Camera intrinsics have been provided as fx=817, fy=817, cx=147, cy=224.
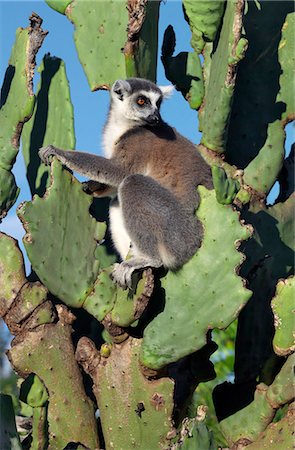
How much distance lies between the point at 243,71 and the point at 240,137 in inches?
17.0

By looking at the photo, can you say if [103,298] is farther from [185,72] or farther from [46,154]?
[185,72]

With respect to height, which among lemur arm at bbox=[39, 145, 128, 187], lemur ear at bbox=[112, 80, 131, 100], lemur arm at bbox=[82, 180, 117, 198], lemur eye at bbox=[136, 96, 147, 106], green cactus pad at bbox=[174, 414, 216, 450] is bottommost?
green cactus pad at bbox=[174, 414, 216, 450]

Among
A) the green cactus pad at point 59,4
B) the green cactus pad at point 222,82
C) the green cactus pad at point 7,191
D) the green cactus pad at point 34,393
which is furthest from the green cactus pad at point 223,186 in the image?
the green cactus pad at point 59,4

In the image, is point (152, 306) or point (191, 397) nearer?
point (152, 306)

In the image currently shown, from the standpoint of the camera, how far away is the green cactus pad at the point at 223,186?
3.84 metres

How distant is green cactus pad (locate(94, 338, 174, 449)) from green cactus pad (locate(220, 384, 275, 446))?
2.01ft

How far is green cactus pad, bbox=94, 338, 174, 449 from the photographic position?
4328 mm

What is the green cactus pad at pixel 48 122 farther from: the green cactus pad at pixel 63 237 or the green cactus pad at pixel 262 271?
the green cactus pad at pixel 262 271

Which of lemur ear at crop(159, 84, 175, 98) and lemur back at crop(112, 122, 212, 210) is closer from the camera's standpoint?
lemur back at crop(112, 122, 212, 210)

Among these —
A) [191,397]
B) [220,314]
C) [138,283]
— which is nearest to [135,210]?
[138,283]

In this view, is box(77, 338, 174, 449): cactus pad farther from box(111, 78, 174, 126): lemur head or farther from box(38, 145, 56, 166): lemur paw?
box(111, 78, 174, 126): lemur head

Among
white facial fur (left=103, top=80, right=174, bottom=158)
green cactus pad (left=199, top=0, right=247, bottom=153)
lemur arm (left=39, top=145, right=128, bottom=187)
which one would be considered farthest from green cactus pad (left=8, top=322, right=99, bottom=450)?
green cactus pad (left=199, top=0, right=247, bottom=153)

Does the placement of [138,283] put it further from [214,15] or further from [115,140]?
[214,15]

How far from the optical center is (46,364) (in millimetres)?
4484
